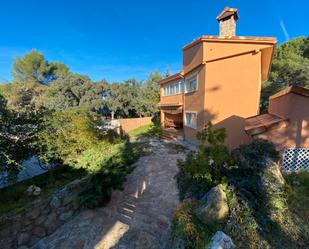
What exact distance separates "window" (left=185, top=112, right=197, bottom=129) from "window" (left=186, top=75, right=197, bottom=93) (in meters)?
2.40

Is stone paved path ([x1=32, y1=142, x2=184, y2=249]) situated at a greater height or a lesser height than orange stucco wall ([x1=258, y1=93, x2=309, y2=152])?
lesser

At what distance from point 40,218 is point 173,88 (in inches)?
732

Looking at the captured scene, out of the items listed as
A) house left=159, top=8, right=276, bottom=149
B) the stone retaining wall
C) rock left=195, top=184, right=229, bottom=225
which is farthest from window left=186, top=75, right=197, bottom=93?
the stone retaining wall

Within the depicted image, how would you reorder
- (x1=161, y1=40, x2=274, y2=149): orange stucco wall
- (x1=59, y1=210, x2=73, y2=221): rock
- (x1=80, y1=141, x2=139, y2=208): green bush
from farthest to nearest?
(x1=161, y1=40, x2=274, y2=149): orange stucco wall
(x1=59, y1=210, x2=73, y2=221): rock
(x1=80, y1=141, x2=139, y2=208): green bush

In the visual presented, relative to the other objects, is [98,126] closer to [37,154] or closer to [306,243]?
[37,154]

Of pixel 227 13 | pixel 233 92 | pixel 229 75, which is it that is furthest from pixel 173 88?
pixel 227 13

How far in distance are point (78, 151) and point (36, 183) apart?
278 centimetres

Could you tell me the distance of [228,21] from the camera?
1516 centimetres

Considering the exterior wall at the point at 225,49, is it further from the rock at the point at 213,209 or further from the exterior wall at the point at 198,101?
the rock at the point at 213,209

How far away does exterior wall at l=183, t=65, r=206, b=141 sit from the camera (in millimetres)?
14680

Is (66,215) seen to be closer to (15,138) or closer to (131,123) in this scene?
(15,138)

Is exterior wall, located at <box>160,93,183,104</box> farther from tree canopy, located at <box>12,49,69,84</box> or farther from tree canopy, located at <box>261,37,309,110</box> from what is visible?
tree canopy, located at <box>12,49,69,84</box>

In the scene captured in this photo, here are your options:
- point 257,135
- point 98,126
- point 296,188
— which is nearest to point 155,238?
point 296,188

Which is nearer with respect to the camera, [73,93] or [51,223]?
[51,223]
